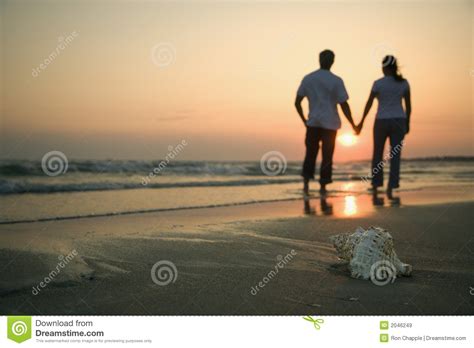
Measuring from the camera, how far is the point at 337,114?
7926mm

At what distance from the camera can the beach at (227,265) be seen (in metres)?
2.74

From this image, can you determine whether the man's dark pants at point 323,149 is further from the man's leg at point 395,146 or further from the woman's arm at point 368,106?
the man's leg at point 395,146

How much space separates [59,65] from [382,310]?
5072mm

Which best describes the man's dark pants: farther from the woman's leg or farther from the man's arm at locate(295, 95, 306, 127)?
the woman's leg

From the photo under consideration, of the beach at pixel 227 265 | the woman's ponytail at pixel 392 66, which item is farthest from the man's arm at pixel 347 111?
the beach at pixel 227 265

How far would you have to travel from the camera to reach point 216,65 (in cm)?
618

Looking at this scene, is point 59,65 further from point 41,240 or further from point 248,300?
point 248,300

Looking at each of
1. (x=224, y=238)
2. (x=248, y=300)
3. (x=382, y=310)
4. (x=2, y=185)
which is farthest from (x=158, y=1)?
(x=2, y=185)

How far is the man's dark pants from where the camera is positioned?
26.0 feet

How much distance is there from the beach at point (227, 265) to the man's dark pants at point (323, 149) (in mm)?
2133

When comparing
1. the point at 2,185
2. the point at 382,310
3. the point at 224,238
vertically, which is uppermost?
the point at 2,185

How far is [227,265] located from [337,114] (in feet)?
16.0
